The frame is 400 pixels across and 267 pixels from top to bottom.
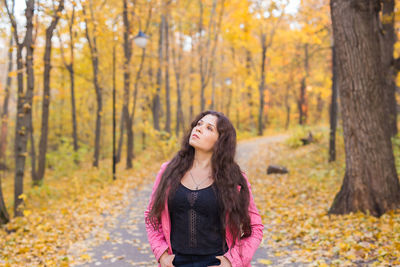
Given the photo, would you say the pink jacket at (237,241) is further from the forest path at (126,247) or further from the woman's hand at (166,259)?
the forest path at (126,247)

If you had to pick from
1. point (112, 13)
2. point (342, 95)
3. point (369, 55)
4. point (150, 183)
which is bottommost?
point (150, 183)

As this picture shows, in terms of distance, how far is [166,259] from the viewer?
95.0 inches

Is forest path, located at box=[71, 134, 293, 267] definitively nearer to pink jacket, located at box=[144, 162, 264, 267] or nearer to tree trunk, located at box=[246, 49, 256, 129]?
pink jacket, located at box=[144, 162, 264, 267]

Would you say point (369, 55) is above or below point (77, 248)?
above

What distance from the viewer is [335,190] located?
9.02 meters

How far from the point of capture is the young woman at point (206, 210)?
2.45 metres

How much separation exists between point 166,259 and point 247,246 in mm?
577

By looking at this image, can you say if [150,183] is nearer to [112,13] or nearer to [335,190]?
[335,190]

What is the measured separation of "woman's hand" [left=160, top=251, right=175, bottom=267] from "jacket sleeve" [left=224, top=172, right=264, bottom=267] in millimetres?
371

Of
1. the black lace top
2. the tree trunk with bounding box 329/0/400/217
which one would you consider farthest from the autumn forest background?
the black lace top

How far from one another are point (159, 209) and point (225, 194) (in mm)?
483

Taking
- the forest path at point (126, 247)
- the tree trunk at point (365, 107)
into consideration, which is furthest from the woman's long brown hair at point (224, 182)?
the tree trunk at point (365, 107)

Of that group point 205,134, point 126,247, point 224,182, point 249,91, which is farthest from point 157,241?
point 249,91

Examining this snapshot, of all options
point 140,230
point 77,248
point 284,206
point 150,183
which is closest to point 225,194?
point 77,248
